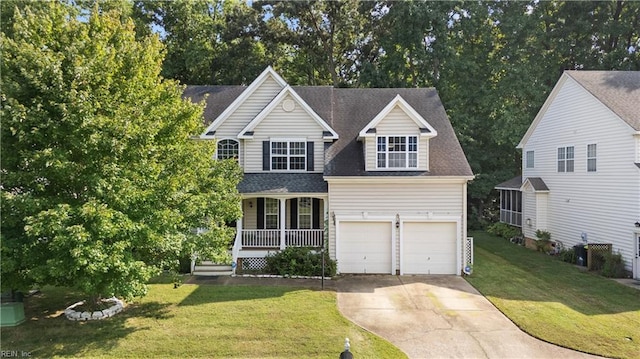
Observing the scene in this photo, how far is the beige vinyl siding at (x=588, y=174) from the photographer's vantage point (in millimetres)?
15938

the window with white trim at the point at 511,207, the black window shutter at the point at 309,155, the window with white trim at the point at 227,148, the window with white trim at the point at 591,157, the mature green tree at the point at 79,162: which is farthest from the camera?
the window with white trim at the point at 511,207

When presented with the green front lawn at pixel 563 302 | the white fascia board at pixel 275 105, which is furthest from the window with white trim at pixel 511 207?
the white fascia board at pixel 275 105

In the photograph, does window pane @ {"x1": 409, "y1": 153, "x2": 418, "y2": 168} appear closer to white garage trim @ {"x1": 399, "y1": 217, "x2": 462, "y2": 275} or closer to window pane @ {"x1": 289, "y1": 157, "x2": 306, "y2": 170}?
white garage trim @ {"x1": 399, "y1": 217, "x2": 462, "y2": 275}

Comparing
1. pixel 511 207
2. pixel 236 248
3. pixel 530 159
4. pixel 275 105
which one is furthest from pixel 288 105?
pixel 511 207

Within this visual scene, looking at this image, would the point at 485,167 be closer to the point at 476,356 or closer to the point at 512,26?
the point at 512,26

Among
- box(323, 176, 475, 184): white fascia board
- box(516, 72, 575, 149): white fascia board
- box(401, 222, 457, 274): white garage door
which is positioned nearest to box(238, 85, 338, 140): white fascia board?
box(323, 176, 475, 184): white fascia board

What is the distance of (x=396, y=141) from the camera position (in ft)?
53.4

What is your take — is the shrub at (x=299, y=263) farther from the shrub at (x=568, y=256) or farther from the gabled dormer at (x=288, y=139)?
the shrub at (x=568, y=256)

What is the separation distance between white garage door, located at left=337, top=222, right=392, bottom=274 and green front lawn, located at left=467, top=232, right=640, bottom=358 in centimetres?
359

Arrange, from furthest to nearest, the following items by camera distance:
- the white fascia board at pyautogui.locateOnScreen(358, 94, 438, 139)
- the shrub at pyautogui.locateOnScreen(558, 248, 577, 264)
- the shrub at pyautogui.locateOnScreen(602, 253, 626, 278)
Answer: the shrub at pyautogui.locateOnScreen(558, 248, 577, 264), the white fascia board at pyautogui.locateOnScreen(358, 94, 438, 139), the shrub at pyautogui.locateOnScreen(602, 253, 626, 278)

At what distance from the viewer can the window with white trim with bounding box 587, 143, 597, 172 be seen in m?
18.0

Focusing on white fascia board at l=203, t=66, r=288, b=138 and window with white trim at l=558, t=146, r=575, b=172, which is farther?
window with white trim at l=558, t=146, r=575, b=172

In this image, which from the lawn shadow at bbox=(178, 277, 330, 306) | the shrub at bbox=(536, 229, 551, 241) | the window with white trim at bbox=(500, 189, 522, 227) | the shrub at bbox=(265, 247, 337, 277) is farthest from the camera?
the window with white trim at bbox=(500, 189, 522, 227)

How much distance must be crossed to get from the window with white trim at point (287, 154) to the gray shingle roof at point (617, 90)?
13.8 meters
